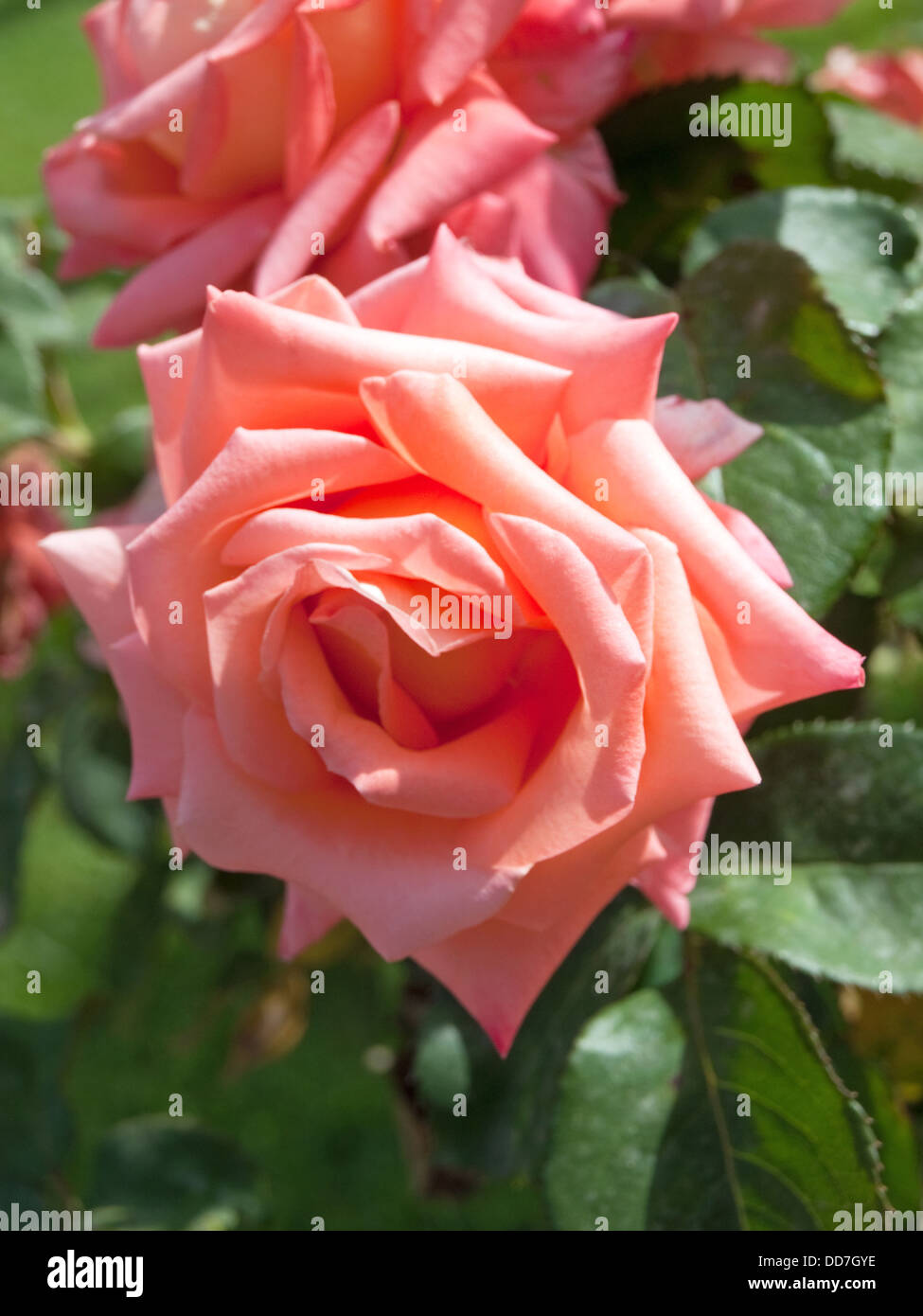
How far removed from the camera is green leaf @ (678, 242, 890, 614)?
1.70ft

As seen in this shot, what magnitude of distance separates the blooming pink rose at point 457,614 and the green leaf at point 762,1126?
0.13 meters

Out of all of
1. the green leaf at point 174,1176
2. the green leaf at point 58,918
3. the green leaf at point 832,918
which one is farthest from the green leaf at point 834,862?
the green leaf at point 58,918

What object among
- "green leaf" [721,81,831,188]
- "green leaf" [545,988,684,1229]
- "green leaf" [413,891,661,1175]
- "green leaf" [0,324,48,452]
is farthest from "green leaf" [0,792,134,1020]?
"green leaf" [721,81,831,188]

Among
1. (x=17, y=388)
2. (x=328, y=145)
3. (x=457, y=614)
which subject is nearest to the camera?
(x=457, y=614)

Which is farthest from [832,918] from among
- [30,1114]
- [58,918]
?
[58,918]

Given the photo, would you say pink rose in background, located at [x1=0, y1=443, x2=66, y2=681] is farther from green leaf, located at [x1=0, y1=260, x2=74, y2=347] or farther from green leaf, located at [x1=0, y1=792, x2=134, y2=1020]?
green leaf, located at [x1=0, y1=792, x2=134, y2=1020]

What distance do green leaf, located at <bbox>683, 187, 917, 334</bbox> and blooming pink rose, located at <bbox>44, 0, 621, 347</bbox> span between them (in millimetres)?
72

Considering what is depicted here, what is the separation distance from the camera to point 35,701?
1.13 meters

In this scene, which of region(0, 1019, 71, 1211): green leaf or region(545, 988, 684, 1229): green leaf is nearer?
region(545, 988, 684, 1229): green leaf

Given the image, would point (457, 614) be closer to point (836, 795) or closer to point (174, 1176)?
point (836, 795)

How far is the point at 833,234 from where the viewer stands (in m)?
0.62

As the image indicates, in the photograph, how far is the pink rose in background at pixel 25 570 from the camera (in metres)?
1.16

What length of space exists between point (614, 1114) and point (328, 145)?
0.47 m
